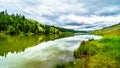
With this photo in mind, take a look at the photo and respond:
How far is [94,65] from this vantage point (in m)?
20.6

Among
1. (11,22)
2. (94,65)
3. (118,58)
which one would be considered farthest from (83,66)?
(11,22)

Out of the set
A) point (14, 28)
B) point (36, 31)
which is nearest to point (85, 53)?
point (14, 28)

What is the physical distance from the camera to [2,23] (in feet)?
480

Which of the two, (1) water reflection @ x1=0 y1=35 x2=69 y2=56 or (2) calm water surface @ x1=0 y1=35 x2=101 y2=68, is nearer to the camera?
(2) calm water surface @ x1=0 y1=35 x2=101 y2=68

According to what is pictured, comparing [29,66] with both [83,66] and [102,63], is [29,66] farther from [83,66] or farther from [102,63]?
[102,63]

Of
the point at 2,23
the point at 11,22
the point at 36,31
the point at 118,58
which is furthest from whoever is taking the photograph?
the point at 36,31

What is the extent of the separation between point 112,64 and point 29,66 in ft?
30.9

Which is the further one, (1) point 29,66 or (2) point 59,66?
(1) point 29,66

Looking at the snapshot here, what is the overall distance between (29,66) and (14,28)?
419 ft

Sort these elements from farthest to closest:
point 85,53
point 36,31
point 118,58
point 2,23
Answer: point 36,31 → point 2,23 → point 85,53 → point 118,58

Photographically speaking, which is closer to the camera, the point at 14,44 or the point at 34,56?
the point at 34,56

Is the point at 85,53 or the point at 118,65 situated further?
the point at 85,53

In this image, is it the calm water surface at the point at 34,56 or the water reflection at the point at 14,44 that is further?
the water reflection at the point at 14,44

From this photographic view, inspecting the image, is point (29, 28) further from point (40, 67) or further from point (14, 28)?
point (40, 67)
